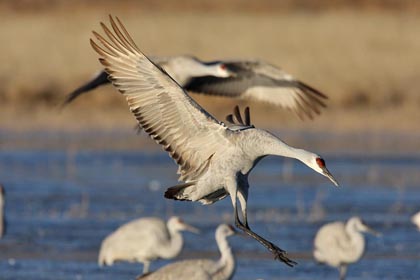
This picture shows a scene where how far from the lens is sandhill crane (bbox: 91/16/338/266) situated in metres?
8.80

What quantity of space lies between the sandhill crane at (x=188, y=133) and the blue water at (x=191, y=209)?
6.56 ft

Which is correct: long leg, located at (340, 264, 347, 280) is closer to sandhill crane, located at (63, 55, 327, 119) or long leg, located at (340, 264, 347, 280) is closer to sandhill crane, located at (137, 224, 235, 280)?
sandhill crane, located at (137, 224, 235, 280)

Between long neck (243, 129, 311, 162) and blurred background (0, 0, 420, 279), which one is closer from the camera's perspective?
long neck (243, 129, 311, 162)

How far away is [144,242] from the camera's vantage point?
1148 cm

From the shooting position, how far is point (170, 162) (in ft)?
61.5

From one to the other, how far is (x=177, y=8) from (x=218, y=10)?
3.62 ft

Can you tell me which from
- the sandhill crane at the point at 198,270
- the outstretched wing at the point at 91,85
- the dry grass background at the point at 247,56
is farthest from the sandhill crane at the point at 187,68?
the dry grass background at the point at 247,56

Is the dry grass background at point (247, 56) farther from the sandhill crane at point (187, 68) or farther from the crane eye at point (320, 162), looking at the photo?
the crane eye at point (320, 162)

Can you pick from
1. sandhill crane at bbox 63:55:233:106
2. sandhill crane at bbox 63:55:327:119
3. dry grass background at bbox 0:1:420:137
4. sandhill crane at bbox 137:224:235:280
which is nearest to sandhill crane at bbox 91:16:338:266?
sandhill crane at bbox 137:224:235:280

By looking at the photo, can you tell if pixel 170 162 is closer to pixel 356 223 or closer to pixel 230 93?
pixel 230 93

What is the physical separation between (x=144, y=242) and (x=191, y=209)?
11.0ft

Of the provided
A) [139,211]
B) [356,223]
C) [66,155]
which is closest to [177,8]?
[66,155]

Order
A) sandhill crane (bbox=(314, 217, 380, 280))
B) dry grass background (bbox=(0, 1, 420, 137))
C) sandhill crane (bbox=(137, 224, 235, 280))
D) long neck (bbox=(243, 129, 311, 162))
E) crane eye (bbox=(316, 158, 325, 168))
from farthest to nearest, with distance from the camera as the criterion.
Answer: dry grass background (bbox=(0, 1, 420, 137))
sandhill crane (bbox=(314, 217, 380, 280))
sandhill crane (bbox=(137, 224, 235, 280))
long neck (bbox=(243, 129, 311, 162))
crane eye (bbox=(316, 158, 325, 168))

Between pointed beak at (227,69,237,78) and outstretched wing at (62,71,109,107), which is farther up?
pointed beak at (227,69,237,78)
